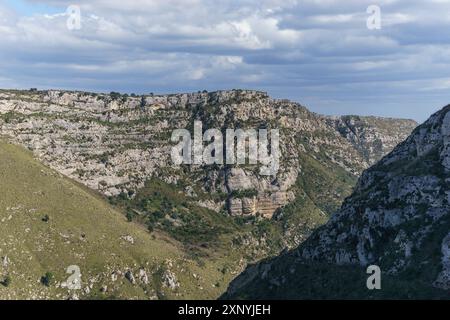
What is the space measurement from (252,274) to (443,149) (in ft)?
254

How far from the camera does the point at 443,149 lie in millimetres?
150000

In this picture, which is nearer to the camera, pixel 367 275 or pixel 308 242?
pixel 367 275

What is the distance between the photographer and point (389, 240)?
480 feet

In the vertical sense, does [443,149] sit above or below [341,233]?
above

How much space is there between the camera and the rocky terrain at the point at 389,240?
130750mm

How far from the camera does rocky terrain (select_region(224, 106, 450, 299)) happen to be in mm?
130750
